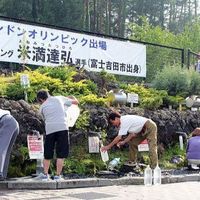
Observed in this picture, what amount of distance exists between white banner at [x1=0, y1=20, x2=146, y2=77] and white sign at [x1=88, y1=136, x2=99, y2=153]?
166 inches

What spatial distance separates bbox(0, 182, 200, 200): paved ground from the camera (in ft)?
26.1

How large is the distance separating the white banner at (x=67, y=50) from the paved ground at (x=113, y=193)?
6039mm

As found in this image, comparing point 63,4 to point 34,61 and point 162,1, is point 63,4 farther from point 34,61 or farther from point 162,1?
point 34,61

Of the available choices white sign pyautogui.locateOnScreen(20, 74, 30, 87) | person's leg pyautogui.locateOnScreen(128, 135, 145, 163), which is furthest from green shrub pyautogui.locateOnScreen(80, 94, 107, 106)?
person's leg pyautogui.locateOnScreen(128, 135, 145, 163)

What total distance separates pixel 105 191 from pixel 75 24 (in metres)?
31.7

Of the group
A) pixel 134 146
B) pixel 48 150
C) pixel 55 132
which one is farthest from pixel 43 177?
pixel 134 146

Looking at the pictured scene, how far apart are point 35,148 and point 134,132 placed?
2.27m

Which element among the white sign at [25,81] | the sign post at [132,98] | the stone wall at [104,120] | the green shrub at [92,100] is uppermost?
the white sign at [25,81]

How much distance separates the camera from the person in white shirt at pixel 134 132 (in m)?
10.3

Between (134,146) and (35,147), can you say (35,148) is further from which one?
(134,146)

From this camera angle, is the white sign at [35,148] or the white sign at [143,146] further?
the white sign at [143,146]

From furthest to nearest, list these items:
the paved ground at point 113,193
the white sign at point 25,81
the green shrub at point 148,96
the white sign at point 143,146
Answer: the green shrub at point 148,96 < the white sign at point 143,146 < the white sign at point 25,81 < the paved ground at point 113,193

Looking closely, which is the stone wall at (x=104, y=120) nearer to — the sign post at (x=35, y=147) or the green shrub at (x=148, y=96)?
the green shrub at (x=148, y=96)

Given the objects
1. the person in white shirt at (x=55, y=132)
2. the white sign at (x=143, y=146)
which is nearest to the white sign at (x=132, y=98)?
the white sign at (x=143, y=146)
